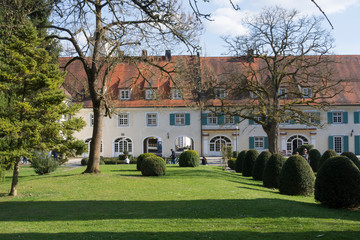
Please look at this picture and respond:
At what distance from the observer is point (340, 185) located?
1013cm

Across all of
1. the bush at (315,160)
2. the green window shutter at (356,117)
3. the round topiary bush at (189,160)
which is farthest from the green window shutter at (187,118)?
the green window shutter at (356,117)

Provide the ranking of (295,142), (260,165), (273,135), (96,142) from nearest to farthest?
1. (96,142)
2. (260,165)
3. (273,135)
4. (295,142)

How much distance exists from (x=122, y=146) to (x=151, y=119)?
156 inches

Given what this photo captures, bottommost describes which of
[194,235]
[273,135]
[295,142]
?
[194,235]

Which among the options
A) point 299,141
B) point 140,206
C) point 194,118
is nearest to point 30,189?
point 140,206

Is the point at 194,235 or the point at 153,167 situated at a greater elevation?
the point at 153,167

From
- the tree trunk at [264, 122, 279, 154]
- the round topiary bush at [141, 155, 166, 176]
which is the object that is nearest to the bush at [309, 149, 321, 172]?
the tree trunk at [264, 122, 279, 154]

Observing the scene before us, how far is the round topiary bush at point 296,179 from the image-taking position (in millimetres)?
13297

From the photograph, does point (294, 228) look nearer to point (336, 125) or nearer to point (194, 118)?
point (194, 118)

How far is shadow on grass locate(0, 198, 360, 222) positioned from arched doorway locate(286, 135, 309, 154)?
27316 mm

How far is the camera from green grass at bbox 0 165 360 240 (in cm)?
734

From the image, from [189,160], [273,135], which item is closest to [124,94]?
[189,160]

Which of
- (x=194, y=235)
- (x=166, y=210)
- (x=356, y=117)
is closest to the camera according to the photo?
(x=194, y=235)

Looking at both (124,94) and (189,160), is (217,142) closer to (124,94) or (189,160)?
(124,94)
